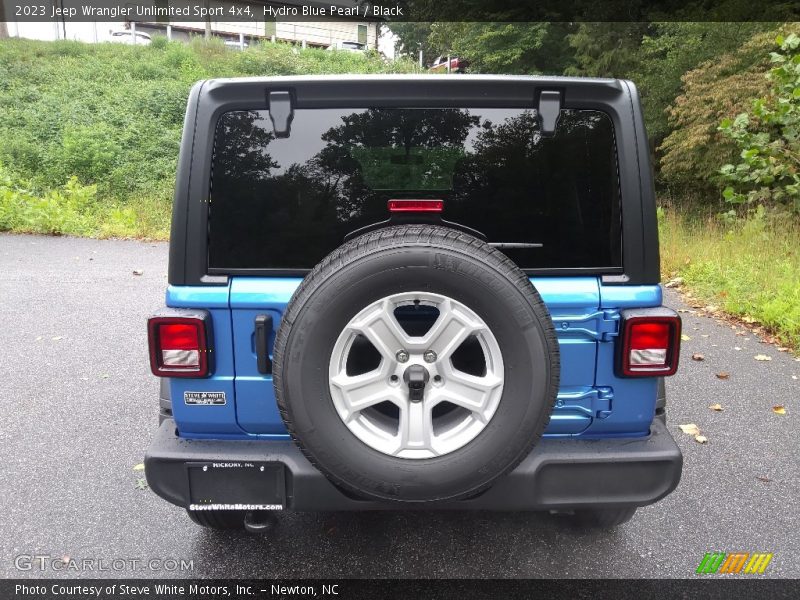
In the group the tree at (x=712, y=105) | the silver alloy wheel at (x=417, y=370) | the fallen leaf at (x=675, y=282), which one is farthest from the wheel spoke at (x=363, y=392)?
the tree at (x=712, y=105)

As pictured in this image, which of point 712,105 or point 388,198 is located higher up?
point 712,105

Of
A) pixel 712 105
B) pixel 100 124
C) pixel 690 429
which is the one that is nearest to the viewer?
pixel 690 429

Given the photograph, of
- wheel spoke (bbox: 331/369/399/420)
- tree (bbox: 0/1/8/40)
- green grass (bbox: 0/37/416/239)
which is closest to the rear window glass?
wheel spoke (bbox: 331/369/399/420)

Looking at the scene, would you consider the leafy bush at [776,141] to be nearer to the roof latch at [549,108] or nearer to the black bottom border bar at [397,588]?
the roof latch at [549,108]

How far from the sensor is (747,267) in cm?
750

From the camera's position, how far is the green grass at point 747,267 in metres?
5.96

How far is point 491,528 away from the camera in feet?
9.24

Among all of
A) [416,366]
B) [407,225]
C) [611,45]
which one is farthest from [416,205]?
[611,45]

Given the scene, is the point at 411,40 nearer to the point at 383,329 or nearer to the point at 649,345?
the point at 649,345

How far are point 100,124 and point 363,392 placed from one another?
17692mm

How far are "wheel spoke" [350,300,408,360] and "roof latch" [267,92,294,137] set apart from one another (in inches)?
30.5

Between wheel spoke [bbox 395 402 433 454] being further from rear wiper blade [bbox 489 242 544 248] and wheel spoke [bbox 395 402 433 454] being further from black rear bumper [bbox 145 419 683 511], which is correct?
rear wiper blade [bbox 489 242 544 248]

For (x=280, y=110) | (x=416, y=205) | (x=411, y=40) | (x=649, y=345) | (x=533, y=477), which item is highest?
(x=411, y=40)

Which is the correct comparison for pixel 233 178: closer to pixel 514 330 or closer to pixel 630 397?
pixel 514 330
